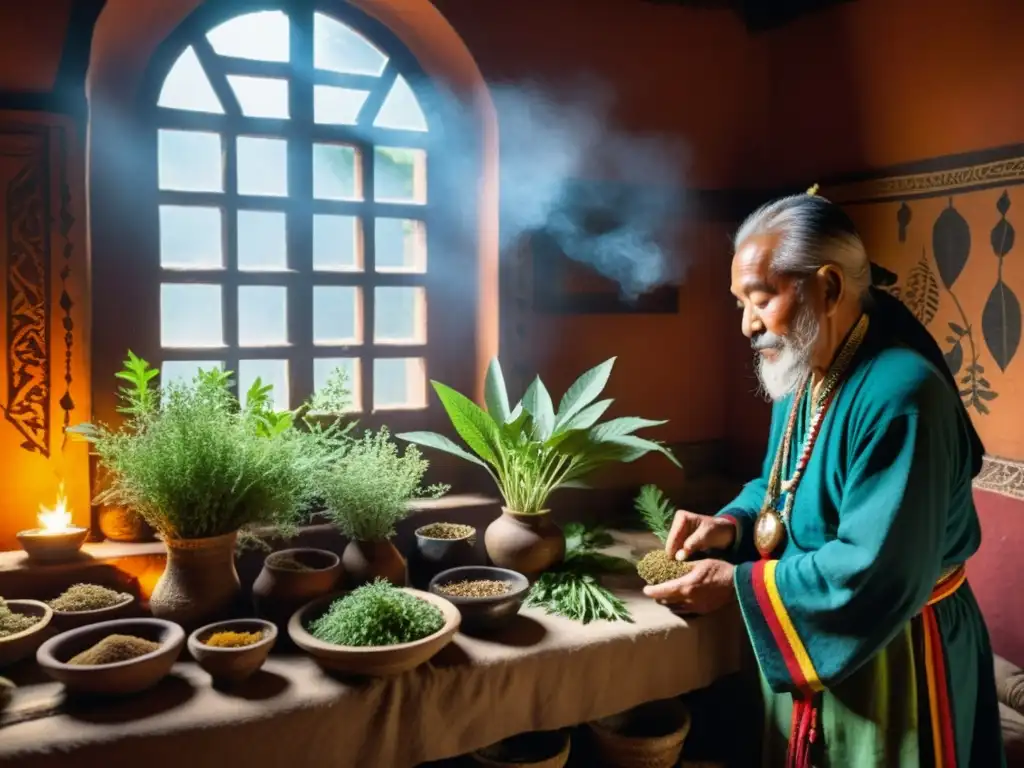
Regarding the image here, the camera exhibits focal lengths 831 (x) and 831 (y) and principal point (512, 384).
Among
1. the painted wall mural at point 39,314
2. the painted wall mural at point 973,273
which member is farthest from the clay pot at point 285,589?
the painted wall mural at point 973,273

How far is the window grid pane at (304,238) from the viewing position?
2.57m

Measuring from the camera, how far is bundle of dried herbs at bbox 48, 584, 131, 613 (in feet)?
6.44

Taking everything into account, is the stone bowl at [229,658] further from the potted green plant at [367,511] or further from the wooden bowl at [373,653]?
the potted green plant at [367,511]

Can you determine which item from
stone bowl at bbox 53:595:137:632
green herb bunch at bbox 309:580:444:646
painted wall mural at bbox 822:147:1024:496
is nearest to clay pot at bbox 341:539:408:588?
green herb bunch at bbox 309:580:444:646

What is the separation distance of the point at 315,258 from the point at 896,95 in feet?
6.57

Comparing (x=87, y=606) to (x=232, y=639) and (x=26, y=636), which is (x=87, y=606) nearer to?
(x=26, y=636)

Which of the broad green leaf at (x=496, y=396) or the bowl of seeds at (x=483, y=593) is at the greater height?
the broad green leaf at (x=496, y=396)

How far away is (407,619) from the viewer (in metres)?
1.86

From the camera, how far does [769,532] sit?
Answer: 1.95 meters

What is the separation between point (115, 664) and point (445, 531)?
98cm

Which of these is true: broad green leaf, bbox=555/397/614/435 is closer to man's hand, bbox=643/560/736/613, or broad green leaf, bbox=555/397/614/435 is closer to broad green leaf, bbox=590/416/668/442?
broad green leaf, bbox=590/416/668/442

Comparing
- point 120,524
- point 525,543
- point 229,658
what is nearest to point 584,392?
point 525,543

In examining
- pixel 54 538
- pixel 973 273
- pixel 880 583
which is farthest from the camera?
pixel 973 273

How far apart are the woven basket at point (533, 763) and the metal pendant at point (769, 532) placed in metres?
0.77
